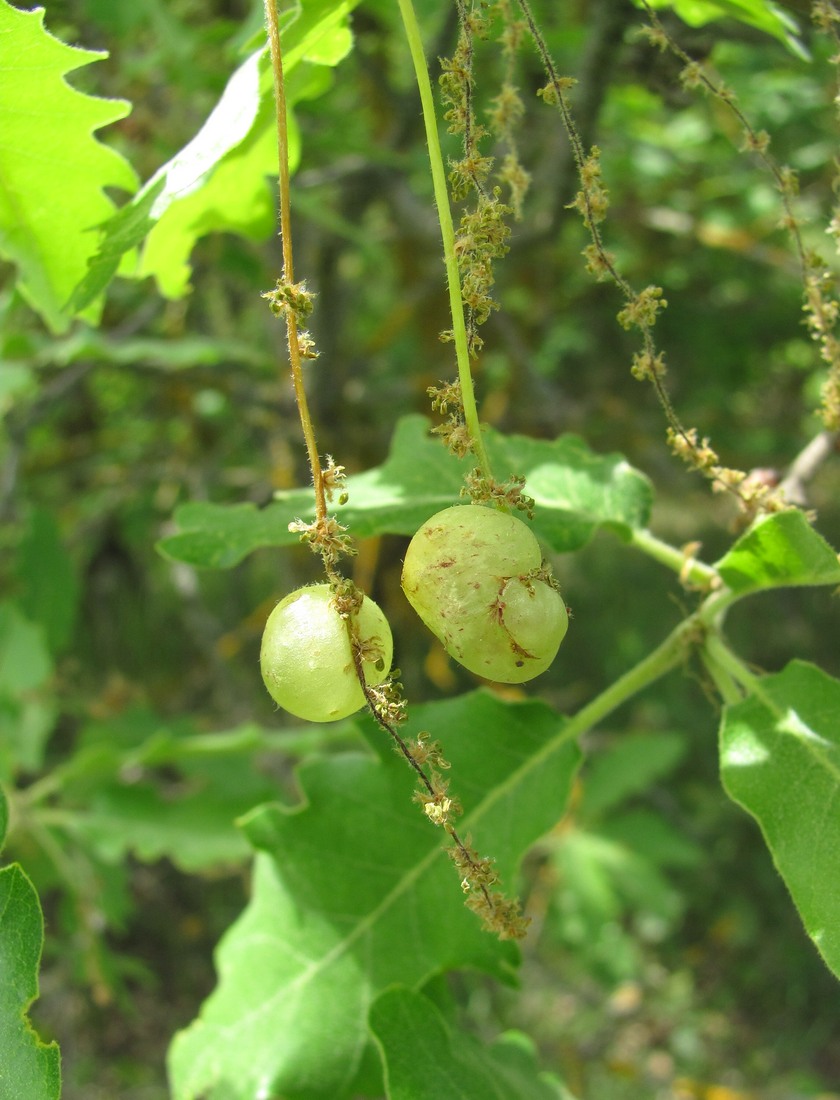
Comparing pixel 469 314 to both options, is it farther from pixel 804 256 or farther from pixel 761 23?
pixel 761 23

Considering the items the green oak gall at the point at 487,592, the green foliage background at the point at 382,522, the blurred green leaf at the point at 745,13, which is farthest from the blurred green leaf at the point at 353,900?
the blurred green leaf at the point at 745,13

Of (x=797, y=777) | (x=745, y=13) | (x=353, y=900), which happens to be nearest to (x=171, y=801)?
(x=353, y=900)

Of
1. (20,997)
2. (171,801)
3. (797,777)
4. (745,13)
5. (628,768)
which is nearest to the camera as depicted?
(20,997)

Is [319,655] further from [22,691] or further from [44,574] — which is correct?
[44,574]

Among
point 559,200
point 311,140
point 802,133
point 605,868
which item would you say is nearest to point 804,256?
point 559,200

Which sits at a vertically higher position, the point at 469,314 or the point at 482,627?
the point at 469,314

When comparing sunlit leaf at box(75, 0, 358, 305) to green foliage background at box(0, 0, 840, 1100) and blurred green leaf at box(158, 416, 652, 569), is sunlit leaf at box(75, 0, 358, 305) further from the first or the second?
blurred green leaf at box(158, 416, 652, 569)
